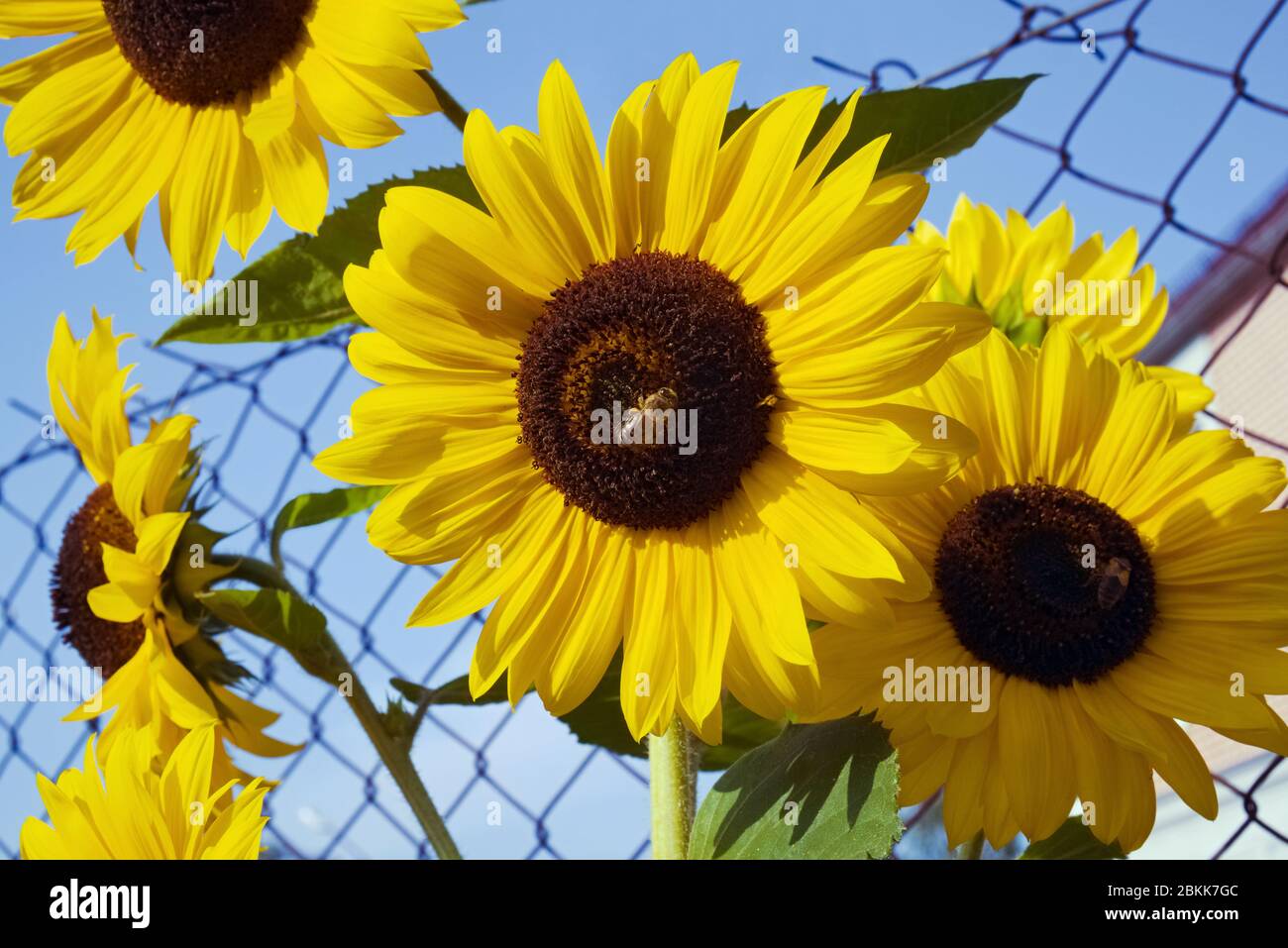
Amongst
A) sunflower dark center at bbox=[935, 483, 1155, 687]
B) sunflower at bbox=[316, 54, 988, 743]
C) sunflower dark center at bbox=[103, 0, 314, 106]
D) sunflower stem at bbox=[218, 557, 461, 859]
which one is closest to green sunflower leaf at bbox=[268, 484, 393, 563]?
sunflower stem at bbox=[218, 557, 461, 859]

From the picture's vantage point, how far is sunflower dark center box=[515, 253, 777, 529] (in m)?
0.66

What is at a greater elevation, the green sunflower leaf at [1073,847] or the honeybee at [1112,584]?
the honeybee at [1112,584]

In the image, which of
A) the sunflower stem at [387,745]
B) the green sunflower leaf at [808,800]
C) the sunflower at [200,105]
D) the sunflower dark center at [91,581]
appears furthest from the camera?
the sunflower dark center at [91,581]

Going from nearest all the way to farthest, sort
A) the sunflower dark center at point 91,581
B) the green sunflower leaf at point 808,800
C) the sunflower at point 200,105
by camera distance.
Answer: the green sunflower leaf at point 808,800 → the sunflower at point 200,105 → the sunflower dark center at point 91,581

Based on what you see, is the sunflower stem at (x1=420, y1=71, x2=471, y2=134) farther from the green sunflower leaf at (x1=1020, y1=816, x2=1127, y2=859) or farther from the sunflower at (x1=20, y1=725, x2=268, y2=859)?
the green sunflower leaf at (x1=1020, y1=816, x2=1127, y2=859)

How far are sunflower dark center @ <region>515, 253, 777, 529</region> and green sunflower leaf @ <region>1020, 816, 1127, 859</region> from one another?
271 mm

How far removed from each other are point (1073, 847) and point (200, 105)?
0.69 metres

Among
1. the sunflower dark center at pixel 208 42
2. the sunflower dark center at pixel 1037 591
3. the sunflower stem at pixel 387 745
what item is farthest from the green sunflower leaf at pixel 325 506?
the sunflower dark center at pixel 1037 591

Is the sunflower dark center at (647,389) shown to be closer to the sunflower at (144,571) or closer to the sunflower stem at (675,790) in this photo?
the sunflower stem at (675,790)

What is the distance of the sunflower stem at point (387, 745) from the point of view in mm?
803

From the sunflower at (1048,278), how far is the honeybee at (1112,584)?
9.7 inches

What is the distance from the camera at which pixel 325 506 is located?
83cm

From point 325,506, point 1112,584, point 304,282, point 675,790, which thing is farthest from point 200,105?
point 1112,584
